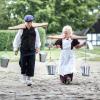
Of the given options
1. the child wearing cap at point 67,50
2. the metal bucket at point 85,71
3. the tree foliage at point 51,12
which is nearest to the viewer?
the child wearing cap at point 67,50

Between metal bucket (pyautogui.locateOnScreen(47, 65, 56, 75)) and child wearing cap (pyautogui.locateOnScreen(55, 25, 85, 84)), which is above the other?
child wearing cap (pyautogui.locateOnScreen(55, 25, 85, 84))

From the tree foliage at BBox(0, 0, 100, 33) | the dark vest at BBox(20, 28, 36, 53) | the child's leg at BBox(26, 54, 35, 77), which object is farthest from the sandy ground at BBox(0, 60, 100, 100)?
the tree foliage at BBox(0, 0, 100, 33)

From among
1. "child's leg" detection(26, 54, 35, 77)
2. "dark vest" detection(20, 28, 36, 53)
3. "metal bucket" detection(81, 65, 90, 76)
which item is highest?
"dark vest" detection(20, 28, 36, 53)

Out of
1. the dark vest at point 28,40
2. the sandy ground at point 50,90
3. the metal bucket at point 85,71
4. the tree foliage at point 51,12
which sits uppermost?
the tree foliage at point 51,12

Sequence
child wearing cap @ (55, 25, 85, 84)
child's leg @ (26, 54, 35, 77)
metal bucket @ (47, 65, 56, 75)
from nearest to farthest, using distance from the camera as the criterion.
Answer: child's leg @ (26, 54, 35, 77) → child wearing cap @ (55, 25, 85, 84) → metal bucket @ (47, 65, 56, 75)

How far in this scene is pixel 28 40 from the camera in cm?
1236

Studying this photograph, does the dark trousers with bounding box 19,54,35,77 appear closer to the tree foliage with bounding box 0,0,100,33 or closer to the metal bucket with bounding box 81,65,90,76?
the metal bucket with bounding box 81,65,90,76

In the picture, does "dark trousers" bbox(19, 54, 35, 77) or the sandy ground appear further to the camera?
"dark trousers" bbox(19, 54, 35, 77)

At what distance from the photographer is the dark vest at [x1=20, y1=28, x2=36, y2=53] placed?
12.3m

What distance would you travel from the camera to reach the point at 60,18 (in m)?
63.1

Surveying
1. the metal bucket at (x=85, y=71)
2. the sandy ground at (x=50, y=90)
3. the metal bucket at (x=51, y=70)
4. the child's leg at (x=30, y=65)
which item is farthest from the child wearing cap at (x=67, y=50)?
the metal bucket at (x=85, y=71)

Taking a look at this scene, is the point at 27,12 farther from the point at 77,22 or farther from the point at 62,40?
the point at 62,40

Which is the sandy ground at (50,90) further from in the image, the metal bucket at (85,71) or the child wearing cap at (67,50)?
the metal bucket at (85,71)

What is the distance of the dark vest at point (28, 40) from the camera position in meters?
12.3
